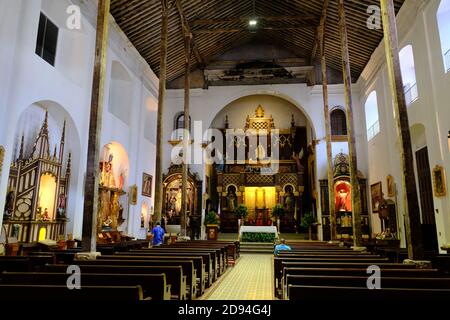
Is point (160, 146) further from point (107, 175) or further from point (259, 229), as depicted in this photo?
point (259, 229)

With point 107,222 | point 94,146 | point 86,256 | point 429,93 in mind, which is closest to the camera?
point 86,256

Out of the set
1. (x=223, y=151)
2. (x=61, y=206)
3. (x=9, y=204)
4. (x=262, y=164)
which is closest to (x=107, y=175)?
(x=61, y=206)

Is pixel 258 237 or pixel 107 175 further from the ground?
pixel 107 175

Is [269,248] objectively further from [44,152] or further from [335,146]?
[44,152]

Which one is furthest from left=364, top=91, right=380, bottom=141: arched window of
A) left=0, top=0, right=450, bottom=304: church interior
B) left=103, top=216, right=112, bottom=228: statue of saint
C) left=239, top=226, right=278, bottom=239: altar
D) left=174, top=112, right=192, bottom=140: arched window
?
left=103, top=216, right=112, bottom=228: statue of saint

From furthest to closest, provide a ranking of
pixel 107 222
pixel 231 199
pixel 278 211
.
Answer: pixel 231 199 → pixel 278 211 → pixel 107 222

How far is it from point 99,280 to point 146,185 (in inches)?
492

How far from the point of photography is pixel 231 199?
1956cm

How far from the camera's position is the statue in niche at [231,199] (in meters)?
19.4

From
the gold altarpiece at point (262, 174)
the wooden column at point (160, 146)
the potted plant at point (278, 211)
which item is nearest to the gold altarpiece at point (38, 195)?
the wooden column at point (160, 146)

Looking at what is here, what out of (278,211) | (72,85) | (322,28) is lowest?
(278,211)

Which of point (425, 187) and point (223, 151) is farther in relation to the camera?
point (223, 151)

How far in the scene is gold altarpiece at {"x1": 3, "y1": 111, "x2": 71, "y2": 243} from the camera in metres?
8.58

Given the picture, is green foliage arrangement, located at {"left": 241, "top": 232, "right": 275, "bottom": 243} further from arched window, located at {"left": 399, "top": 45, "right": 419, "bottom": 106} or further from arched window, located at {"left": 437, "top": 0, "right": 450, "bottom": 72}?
arched window, located at {"left": 437, "top": 0, "right": 450, "bottom": 72}
